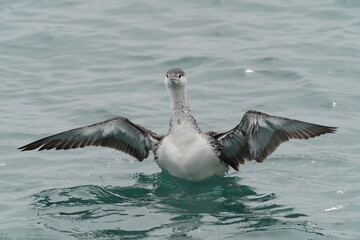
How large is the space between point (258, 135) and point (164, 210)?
6.07ft

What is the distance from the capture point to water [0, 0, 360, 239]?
11227 mm

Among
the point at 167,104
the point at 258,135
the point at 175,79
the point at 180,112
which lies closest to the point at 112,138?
the point at 180,112

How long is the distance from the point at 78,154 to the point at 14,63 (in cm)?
568

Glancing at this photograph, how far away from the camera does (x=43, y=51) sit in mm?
19828

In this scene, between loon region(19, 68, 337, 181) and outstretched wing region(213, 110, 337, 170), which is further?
loon region(19, 68, 337, 181)

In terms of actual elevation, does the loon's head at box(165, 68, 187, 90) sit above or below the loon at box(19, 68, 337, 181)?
above

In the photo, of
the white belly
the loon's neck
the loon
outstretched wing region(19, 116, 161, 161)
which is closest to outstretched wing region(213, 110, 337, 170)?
the loon

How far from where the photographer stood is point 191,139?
Result: 40.3 ft

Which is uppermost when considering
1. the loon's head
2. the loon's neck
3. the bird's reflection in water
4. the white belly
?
the loon's head

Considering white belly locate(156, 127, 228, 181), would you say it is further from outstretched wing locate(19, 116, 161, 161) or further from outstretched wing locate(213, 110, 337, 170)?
outstretched wing locate(19, 116, 161, 161)

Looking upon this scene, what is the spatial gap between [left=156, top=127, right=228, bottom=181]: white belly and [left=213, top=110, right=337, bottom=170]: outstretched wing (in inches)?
11.9

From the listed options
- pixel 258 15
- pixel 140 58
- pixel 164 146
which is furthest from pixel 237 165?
pixel 258 15

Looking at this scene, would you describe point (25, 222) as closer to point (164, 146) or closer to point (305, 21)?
point (164, 146)

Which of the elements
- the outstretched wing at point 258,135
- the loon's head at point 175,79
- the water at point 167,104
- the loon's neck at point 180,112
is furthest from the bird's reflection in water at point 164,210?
the loon's head at point 175,79
